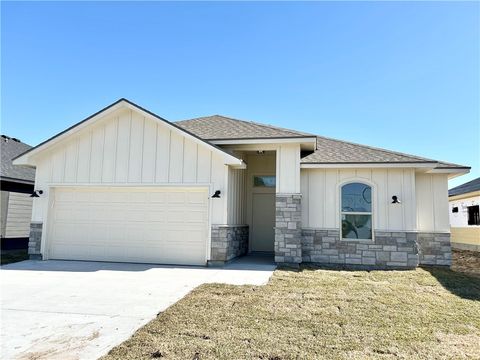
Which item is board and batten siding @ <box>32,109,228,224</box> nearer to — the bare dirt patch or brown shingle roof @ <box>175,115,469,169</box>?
brown shingle roof @ <box>175,115,469,169</box>

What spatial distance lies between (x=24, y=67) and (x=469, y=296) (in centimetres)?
1452

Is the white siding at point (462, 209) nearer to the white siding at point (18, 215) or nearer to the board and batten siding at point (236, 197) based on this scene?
the board and batten siding at point (236, 197)

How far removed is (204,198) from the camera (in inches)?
360

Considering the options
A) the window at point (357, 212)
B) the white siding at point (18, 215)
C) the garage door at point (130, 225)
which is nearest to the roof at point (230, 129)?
the garage door at point (130, 225)

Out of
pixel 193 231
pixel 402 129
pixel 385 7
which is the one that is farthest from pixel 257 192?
pixel 402 129

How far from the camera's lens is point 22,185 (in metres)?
13.5

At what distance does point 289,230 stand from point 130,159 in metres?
5.07

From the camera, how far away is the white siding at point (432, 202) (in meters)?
10.0

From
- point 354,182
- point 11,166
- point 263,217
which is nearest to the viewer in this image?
point 354,182

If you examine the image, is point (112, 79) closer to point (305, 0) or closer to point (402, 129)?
point (305, 0)

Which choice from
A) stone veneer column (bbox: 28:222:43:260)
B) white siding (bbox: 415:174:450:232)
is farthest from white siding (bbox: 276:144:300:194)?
stone veneer column (bbox: 28:222:43:260)

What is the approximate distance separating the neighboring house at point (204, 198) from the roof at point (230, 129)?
0.11m

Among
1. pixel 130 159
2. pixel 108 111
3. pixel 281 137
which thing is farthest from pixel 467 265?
pixel 108 111

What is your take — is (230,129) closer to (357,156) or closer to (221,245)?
(221,245)
